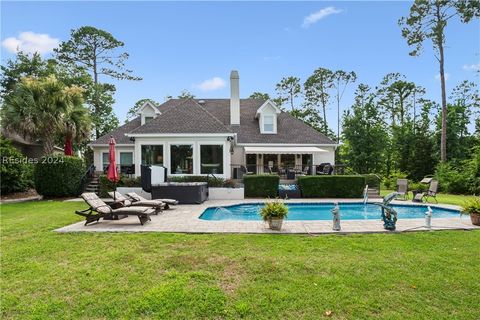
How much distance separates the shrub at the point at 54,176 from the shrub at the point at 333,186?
18.3 m

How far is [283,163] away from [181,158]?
12017 millimetres

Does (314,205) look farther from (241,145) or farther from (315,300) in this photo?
(315,300)

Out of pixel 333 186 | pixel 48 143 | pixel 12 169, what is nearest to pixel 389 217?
pixel 333 186

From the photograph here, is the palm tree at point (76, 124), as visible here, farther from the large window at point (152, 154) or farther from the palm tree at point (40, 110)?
the large window at point (152, 154)

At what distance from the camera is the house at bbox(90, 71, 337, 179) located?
23.9m

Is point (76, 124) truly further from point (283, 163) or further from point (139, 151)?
point (283, 163)

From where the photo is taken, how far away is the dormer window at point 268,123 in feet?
103

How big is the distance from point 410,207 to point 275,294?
52.8 feet

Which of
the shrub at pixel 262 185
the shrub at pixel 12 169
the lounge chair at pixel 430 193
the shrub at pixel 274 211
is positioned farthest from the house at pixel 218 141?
the shrub at pixel 274 211

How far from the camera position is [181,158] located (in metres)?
24.0

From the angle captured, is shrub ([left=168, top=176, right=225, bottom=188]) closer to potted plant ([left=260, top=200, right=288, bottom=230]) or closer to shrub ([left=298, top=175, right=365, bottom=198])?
shrub ([left=298, top=175, right=365, bottom=198])

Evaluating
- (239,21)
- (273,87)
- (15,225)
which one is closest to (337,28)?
(239,21)

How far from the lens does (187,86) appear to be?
50.7m

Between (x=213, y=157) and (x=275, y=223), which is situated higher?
(x=213, y=157)
